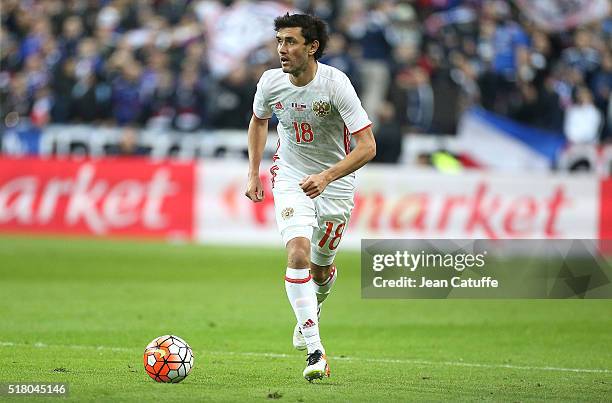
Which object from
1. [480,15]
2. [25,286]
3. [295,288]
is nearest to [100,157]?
[25,286]

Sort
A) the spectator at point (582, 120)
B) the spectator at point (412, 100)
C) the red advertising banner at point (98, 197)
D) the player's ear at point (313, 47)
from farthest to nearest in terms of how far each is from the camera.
→ 1. the spectator at point (582, 120)
2. the spectator at point (412, 100)
3. the red advertising banner at point (98, 197)
4. the player's ear at point (313, 47)

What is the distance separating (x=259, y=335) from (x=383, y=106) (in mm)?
10163

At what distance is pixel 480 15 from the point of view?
922 inches

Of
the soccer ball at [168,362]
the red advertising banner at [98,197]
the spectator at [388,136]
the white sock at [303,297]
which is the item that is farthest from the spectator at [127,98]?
the soccer ball at [168,362]

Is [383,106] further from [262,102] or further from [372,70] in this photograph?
[262,102]

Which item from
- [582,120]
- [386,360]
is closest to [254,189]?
[386,360]

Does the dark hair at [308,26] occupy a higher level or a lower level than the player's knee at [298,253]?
higher

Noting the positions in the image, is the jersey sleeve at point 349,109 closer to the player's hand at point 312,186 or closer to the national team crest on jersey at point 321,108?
the national team crest on jersey at point 321,108

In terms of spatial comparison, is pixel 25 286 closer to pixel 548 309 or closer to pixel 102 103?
pixel 548 309

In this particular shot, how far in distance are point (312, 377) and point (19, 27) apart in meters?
19.3

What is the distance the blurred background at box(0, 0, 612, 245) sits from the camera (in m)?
19.8

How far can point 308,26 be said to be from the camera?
899 cm

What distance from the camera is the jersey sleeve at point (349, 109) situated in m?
8.88

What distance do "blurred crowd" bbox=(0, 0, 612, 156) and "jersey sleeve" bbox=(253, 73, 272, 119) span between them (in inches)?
460
